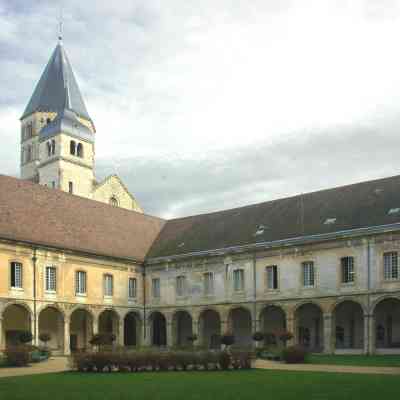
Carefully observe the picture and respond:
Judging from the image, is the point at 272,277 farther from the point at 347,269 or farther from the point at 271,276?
the point at 347,269

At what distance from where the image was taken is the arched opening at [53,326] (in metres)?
30.7

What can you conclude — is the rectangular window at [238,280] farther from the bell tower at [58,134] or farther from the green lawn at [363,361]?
the bell tower at [58,134]

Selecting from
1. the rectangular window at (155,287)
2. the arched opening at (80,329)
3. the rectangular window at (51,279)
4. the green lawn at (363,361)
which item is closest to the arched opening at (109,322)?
the arched opening at (80,329)

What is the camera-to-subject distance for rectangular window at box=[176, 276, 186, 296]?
34469 millimetres

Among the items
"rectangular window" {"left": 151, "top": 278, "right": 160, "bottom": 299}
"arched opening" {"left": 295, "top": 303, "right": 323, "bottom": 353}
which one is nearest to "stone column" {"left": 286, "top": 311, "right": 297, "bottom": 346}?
"arched opening" {"left": 295, "top": 303, "right": 323, "bottom": 353}

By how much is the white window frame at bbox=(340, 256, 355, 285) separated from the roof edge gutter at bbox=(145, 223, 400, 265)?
1092 millimetres

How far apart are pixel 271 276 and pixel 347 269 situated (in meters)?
4.06

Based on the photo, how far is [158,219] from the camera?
40781 mm

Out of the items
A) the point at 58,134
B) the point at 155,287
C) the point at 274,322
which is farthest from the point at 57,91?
the point at 274,322

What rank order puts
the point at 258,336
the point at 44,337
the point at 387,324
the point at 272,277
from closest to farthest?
the point at 44,337, the point at 258,336, the point at 387,324, the point at 272,277

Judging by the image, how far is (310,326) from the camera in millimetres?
32281

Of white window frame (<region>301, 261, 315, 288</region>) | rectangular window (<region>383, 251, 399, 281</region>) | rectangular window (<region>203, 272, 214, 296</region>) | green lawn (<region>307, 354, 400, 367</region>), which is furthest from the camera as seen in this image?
rectangular window (<region>203, 272, 214, 296</region>)

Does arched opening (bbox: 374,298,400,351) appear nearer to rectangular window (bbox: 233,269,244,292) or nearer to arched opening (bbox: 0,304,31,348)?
rectangular window (bbox: 233,269,244,292)

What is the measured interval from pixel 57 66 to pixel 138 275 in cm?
3305
